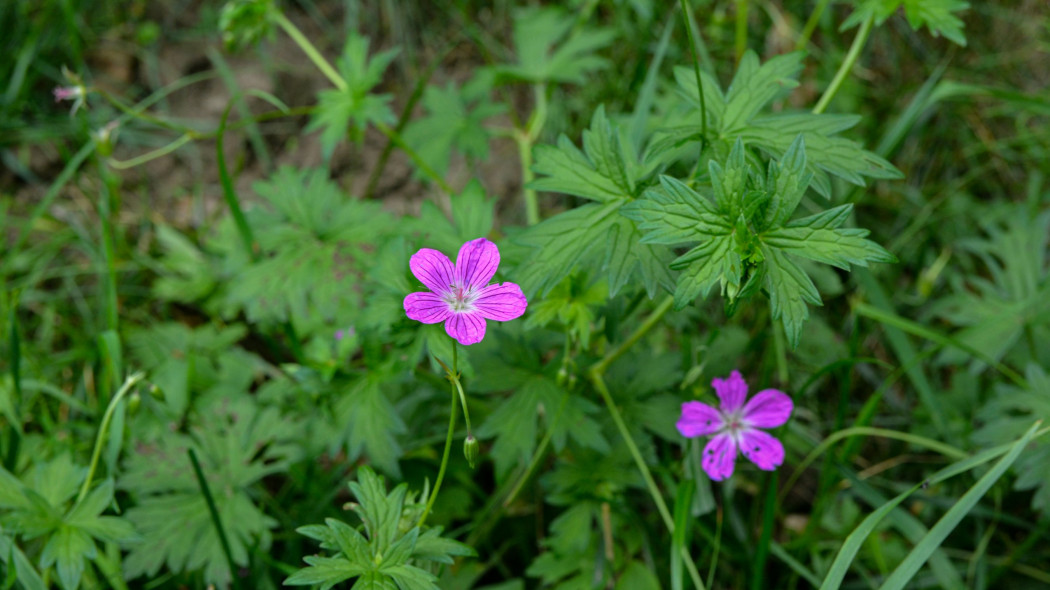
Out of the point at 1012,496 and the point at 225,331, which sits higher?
the point at 225,331

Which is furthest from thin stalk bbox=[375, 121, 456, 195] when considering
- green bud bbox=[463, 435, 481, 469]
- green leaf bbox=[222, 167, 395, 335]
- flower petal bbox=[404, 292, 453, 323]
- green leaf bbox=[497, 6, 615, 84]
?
green bud bbox=[463, 435, 481, 469]

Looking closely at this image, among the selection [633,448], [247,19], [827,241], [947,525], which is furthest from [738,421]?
[247,19]

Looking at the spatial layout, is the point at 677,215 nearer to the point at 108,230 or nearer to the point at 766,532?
the point at 766,532

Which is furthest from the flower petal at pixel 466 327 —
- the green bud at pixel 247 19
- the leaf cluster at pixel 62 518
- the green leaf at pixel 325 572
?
the green bud at pixel 247 19

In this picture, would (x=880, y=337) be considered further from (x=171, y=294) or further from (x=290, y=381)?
(x=171, y=294)

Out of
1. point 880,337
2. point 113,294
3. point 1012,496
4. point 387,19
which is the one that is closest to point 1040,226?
point 880,337
